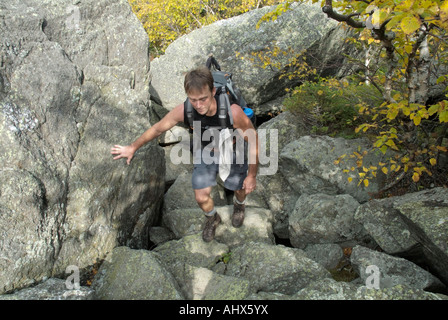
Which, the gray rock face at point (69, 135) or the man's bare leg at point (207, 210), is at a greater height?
the gray rock face at point (69, 135)

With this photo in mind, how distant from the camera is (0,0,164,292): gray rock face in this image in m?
3.85

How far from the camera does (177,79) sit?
31.7 ft

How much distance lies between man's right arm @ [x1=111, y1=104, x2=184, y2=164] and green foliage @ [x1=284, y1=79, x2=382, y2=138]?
3.58m

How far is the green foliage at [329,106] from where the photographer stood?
22.8 feet

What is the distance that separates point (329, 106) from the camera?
7.43 meters

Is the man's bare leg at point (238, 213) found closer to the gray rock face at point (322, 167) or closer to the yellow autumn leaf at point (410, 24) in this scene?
the gray rock face at point (322, 167)

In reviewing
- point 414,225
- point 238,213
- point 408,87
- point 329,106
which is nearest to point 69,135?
point 238,213

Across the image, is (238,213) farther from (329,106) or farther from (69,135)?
(329,106)

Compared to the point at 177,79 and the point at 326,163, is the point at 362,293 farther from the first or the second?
the point at 177,79

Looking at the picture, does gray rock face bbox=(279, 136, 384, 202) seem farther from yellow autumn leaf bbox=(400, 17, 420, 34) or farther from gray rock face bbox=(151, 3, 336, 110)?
yellow autumn leaf bbox=(400, 17, 420, 34)

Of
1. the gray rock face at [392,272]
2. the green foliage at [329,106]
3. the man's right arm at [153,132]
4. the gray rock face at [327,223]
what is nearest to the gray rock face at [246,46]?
the green foliage at [329,106]

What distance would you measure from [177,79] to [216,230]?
5.46m

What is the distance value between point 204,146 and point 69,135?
1.97m

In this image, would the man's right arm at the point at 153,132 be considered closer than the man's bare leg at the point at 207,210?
Yes
